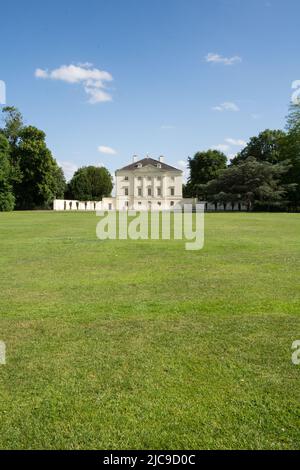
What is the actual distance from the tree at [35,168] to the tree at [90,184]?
2793cm

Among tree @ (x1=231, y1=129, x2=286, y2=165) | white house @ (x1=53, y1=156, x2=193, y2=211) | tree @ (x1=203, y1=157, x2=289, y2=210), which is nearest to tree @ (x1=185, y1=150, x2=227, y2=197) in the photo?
white house @ (x1=53, y1=156, x2=193, y2=211)

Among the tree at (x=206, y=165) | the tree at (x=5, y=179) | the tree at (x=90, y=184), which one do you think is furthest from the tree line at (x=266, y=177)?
the tree at (x=90, y=184)

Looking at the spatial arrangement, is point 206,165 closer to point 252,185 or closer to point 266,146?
point 266,146

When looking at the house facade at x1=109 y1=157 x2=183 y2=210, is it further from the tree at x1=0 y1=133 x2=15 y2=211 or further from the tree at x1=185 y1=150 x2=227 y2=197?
the tree at x1=0 y1=133 x2=15 y2=211

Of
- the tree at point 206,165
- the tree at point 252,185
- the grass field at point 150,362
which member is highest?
the tree at point 206,165

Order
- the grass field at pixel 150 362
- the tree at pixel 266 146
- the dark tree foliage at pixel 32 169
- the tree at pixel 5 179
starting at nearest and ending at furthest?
1. the grass field at pixel 150 362
2. the tree at pixel 5 179
3. the dark tree foliage at pixel 32 169
4. the tree at pixel 266 146

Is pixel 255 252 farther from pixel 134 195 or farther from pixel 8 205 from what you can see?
pixel 134 195

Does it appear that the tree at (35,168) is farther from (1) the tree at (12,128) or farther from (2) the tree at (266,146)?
(2) the tree at (266,146)

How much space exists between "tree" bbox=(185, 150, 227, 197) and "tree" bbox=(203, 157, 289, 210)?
19713 millimetres

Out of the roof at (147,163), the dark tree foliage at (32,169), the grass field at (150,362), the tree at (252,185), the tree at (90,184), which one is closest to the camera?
the grass field at (150,362)

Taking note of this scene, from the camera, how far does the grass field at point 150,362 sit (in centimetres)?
329

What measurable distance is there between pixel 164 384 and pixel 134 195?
97.2 meters
